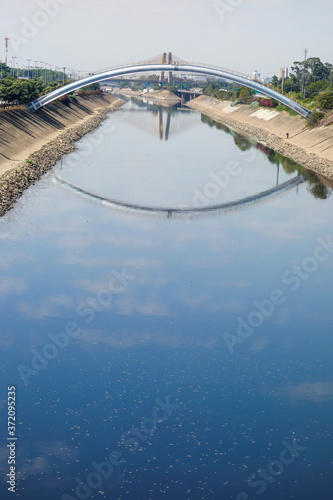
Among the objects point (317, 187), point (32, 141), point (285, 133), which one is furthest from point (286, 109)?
point (317, 187)

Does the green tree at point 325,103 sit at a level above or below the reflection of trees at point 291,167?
above

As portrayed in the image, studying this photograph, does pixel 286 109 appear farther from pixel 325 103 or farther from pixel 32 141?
pixel 32 141

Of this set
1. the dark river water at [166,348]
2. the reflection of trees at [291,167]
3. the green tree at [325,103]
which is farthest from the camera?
the green tree at [325,103]

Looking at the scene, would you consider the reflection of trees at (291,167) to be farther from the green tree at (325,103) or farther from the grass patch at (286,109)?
the green tree at (325,103)

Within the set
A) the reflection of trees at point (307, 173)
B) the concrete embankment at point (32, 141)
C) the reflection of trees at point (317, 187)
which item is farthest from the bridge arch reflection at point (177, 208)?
the concrete embankment at point (32, 141)

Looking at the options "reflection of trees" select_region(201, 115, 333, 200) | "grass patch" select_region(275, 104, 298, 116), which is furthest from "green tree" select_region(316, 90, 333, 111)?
"grass patch" select_region(275, 104, 298, 116)

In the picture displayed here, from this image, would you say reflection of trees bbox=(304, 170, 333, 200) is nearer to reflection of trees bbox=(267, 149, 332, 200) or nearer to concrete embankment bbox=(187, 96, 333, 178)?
reflection of trees bbox=(267, 149, 332, 200)
